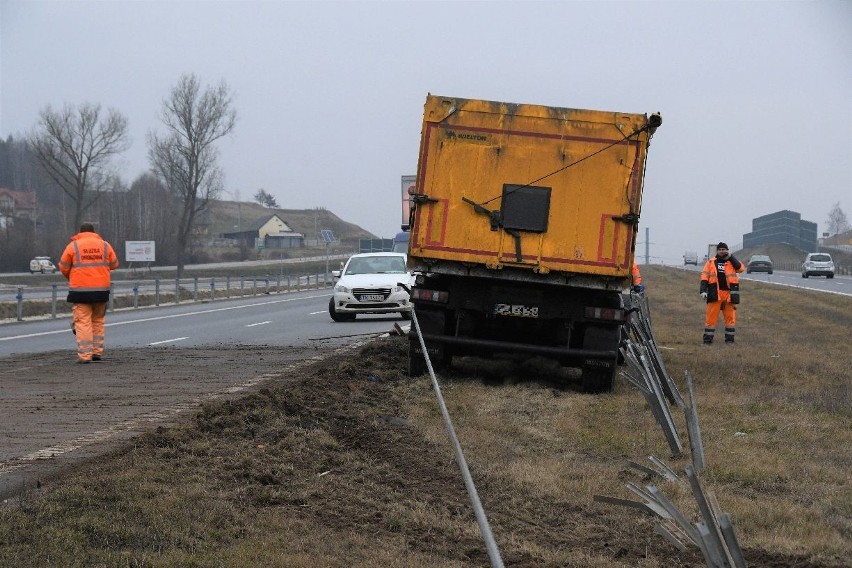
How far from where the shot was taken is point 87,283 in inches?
647

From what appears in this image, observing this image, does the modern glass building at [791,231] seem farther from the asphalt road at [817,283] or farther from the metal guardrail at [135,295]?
the metal guardrail at [135,295]

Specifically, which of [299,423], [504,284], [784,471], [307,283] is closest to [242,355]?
[504,284]

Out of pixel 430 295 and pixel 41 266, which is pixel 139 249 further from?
pixel 430 295

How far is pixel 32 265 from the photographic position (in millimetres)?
80562

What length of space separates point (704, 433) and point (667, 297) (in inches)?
1579

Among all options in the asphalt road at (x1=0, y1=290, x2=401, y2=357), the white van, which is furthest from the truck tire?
the white van

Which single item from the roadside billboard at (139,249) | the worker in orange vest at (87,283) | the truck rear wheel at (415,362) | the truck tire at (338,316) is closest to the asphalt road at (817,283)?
the truck tire at (338,316)

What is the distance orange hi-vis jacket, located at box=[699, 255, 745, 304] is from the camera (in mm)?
22062

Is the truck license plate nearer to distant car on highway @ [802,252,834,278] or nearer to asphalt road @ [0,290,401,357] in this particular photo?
asphalt road @ [0,290,401,357]

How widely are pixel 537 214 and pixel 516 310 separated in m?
1.12

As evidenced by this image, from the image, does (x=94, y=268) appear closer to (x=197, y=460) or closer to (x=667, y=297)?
(x=197, y=460)

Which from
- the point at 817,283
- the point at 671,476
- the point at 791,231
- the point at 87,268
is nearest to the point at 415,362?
the point at 87,268

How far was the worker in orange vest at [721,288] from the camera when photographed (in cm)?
2206

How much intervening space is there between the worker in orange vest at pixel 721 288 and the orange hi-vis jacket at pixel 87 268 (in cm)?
1087
